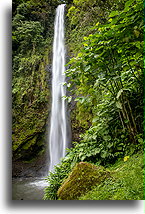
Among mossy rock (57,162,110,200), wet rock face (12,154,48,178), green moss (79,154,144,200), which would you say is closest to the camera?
green moss (79,154,144,200)

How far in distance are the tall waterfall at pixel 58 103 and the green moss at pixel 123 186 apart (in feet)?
6.99

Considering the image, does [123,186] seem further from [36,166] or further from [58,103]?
[58,103]

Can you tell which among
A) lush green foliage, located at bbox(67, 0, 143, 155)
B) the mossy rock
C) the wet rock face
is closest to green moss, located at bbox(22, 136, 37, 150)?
the wet rock face

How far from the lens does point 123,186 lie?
1627 millimetres

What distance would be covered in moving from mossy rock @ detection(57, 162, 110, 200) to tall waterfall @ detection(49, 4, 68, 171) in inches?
78.7

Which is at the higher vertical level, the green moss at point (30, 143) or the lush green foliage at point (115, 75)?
the lush green foliage at point (115, 75)

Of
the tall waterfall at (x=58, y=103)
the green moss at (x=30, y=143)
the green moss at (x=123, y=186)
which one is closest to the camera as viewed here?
the green moss at (x=123, y=186)

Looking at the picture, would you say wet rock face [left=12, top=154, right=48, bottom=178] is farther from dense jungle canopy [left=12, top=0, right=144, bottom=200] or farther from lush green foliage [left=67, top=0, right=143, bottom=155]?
lush green foliage [left=67, top=0, right=143, bottom=155]

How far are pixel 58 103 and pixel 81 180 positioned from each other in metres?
2.77

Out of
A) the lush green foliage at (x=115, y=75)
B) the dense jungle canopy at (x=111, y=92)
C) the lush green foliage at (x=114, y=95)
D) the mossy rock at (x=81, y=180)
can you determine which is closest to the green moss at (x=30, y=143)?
the dense jungle canopy at (x=111, y=92)

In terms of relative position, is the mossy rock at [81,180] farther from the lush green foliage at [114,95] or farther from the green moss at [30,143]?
the green moss at [30,143]

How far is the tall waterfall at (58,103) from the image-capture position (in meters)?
4.00

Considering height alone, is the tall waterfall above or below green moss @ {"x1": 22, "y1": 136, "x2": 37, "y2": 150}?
above

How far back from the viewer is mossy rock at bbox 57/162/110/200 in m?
1.72
